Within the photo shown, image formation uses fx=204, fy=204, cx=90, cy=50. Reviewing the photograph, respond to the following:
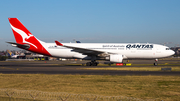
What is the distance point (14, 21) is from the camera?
4128cm

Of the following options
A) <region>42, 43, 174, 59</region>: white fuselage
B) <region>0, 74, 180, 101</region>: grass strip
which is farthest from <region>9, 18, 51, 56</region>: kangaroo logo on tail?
<region>0, 74, 180, 101</region>: grass strip

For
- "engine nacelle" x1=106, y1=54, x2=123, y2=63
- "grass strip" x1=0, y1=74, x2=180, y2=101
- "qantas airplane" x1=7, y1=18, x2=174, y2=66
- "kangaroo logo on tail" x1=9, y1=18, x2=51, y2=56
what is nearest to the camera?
"grass strip" x1=0, y1=74, x2=180, y2=101

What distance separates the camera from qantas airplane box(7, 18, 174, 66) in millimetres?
40500

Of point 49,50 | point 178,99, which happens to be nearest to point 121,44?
point 49,50

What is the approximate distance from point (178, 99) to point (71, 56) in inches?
1249

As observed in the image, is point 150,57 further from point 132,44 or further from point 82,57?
point 82,57

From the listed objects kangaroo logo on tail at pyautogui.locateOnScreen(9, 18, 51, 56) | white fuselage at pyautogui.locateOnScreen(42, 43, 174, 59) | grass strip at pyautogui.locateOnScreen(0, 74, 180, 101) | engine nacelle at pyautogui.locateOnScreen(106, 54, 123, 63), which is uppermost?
kangaroo logo on tail at pyautogui.locateOnScreen(9, 18, 51, 56)

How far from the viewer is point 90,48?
4162cm

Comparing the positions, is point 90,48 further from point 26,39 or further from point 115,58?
point 26,39

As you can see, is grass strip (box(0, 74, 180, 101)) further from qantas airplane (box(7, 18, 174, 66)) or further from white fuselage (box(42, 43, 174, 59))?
white fuselage (box(42, 43, 174, 59))

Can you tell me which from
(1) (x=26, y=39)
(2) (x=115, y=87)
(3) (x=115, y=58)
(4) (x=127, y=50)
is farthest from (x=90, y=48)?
(2) (x=115, y=87)

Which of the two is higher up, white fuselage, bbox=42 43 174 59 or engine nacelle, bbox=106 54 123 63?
white fuselage, bbox=42 43 174 59

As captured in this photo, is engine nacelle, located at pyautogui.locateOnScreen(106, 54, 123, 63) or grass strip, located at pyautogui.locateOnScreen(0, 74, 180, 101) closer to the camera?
grass strip, located at pyautogui.locateOnScreen(0, 74, 180, 101)

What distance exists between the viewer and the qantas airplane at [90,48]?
40500 millimetres
